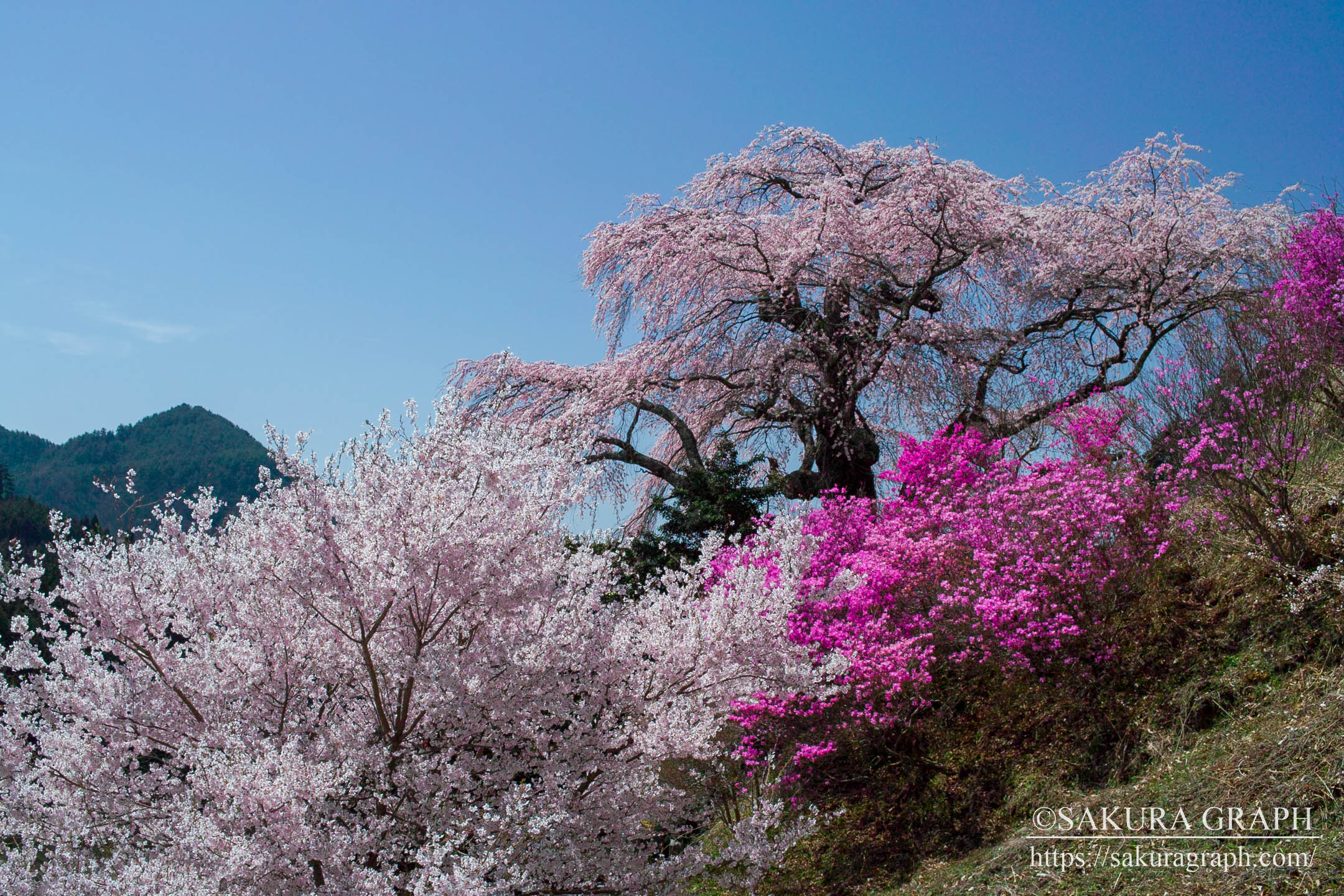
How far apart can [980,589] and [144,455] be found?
70325 mm

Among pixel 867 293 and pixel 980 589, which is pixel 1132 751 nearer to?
pixel 980 589

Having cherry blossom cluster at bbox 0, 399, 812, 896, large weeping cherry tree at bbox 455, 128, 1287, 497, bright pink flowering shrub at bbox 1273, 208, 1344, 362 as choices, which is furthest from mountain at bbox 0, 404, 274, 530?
bright pink flowering shrub at bbox 1273, 208, 1344, 362

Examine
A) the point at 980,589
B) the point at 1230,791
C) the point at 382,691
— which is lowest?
the point at 1230,791

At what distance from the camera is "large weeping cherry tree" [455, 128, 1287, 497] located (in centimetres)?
1123

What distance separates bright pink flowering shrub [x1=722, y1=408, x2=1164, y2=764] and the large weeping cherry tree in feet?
13.9

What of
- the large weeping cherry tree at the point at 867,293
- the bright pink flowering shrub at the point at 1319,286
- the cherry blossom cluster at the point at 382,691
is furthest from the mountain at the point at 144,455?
the bright pink flowering shrub at the point at 1319,286

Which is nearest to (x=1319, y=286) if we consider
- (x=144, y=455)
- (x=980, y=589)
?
(x=980, y=589)

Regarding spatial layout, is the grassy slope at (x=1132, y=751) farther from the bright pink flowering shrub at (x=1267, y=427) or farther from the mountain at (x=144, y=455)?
the mountain at (x=144, y=455)

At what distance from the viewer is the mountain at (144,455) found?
2247 inches

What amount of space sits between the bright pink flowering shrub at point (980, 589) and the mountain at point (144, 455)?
54.0 metres

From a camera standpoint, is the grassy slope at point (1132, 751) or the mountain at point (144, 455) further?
the mountain at point (144, 455)

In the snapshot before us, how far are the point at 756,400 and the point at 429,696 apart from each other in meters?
8.63

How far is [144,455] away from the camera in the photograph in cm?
6381

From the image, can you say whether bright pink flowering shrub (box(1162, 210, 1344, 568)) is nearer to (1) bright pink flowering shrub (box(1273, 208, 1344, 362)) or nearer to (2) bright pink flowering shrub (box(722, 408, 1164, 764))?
(1) bright pink flowering shrub (box(1273, 208, 1344, 362))
